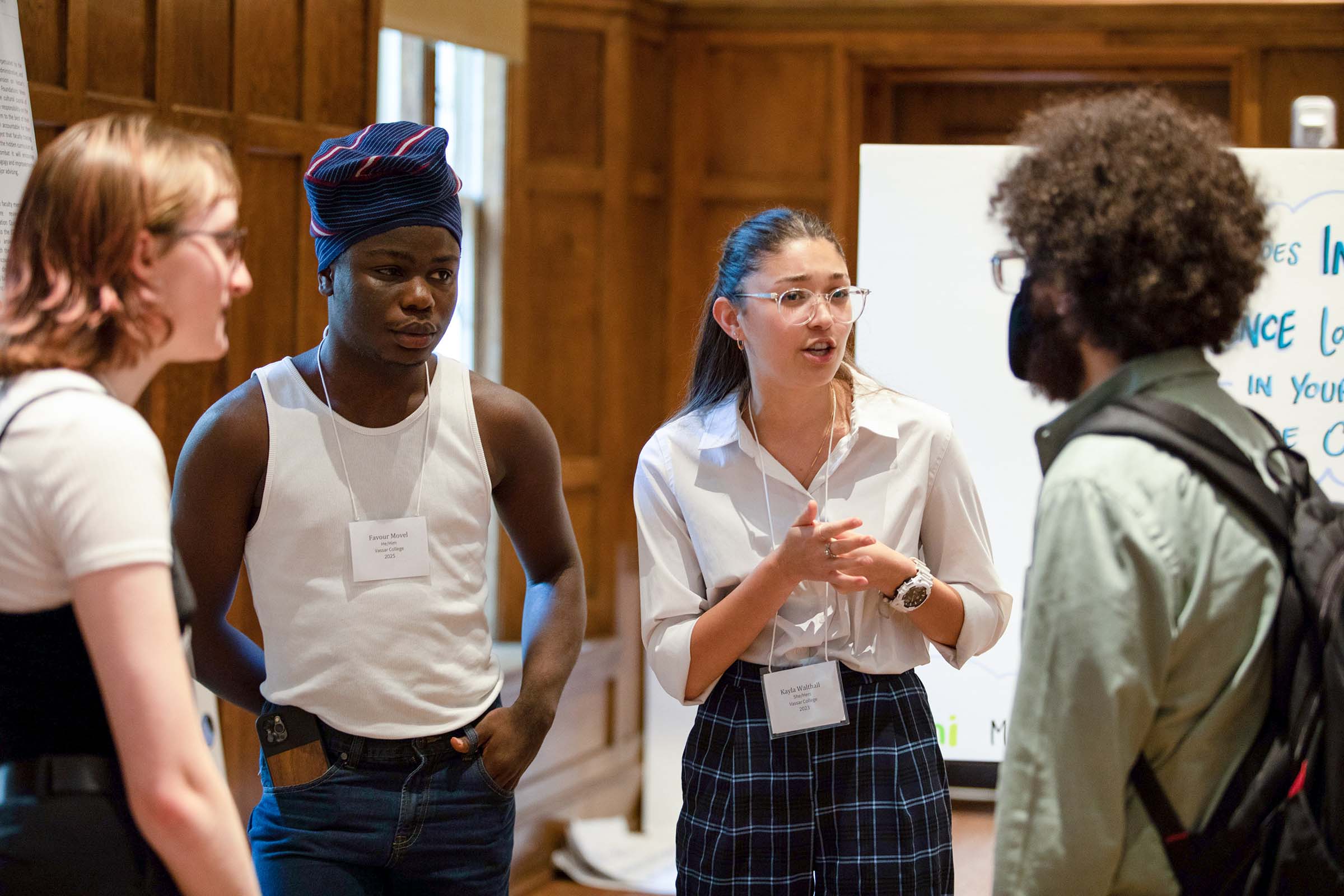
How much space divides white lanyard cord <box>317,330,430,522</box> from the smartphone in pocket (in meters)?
0.28

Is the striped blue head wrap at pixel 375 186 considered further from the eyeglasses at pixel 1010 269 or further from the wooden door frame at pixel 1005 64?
the wooden door frame at pixel 1005 64

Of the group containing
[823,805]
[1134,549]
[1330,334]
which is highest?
[1330,334]

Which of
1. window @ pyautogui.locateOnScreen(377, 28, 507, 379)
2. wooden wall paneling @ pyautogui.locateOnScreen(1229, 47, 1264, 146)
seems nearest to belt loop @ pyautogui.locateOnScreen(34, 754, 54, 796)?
window @ pyautogui.locateOnScreen(377, 28, 507, 379)

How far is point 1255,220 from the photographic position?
126 centimetres

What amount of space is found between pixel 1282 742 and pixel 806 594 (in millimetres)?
783

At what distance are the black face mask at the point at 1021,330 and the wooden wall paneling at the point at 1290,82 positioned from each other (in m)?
3.30

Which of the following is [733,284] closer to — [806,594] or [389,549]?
[806,594]

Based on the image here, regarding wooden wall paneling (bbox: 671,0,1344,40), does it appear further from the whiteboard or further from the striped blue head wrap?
the striped blue head wrap

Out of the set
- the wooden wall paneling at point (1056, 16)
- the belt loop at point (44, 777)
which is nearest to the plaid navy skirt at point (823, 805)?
the belt loop at point (44, 777)

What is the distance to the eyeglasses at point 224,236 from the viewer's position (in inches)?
48.2

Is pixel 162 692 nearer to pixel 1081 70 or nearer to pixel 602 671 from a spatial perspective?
pixel 602 671

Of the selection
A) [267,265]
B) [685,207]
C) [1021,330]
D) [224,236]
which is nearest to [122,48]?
[267,265]

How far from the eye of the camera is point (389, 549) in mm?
1734

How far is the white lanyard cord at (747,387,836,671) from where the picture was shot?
184 cm
